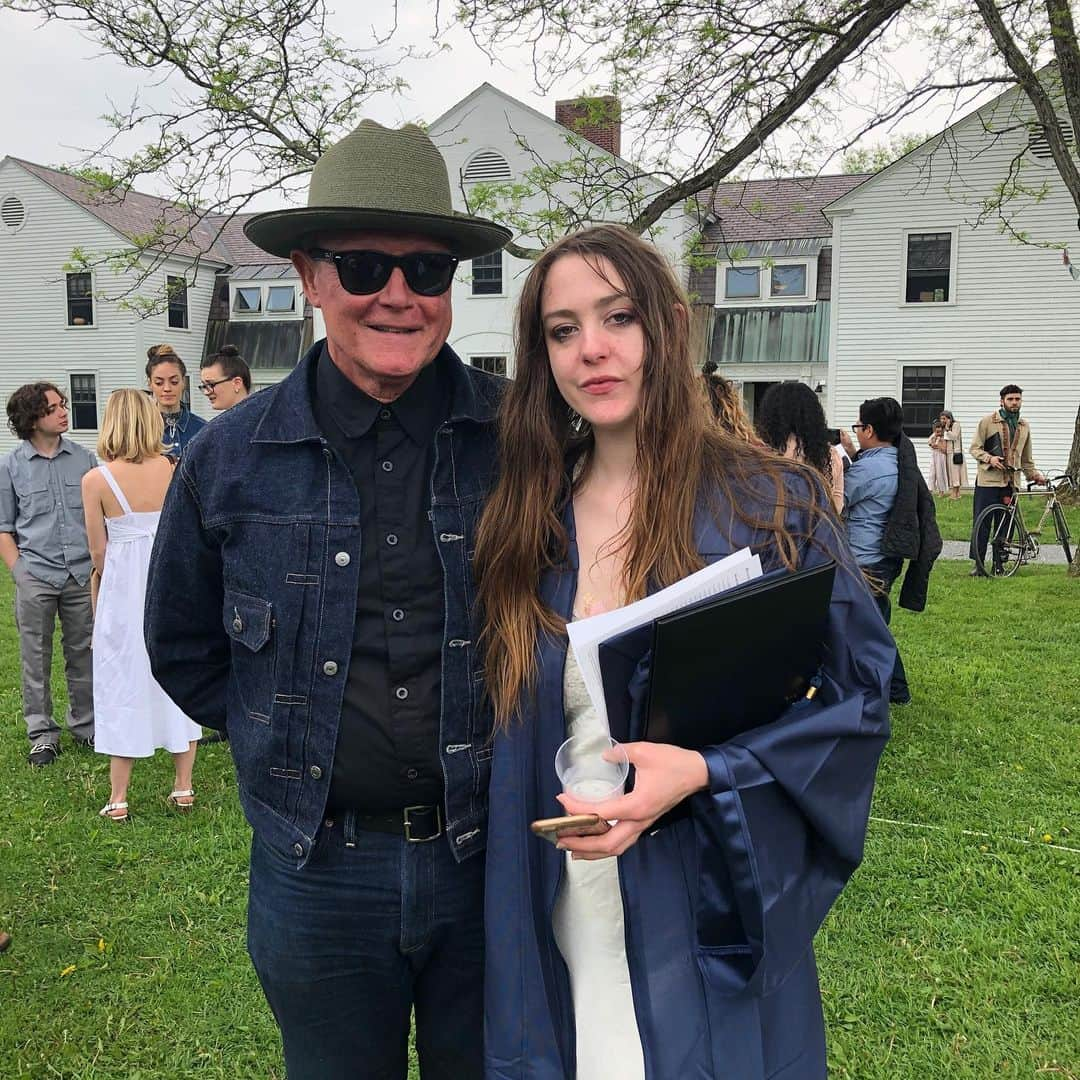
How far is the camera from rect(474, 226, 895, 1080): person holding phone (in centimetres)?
165

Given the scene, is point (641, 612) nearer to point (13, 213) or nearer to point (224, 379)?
point (224, 379)

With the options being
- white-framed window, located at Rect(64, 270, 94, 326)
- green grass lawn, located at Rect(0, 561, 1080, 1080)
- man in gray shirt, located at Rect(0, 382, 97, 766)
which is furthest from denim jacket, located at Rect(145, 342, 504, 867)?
white-framed window, located at Rect(64, 270, 94, 326)

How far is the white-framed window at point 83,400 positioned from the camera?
2834 cm

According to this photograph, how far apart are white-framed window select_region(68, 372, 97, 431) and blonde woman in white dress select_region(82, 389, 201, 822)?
1000 inches

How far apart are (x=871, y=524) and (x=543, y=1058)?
536 cm

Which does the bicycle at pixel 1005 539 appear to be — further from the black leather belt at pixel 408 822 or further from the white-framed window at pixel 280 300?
the white-framed window at pixel 280 300

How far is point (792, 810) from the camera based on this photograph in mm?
1665

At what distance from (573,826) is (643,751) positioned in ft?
0.57

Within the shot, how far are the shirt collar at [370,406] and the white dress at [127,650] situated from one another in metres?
3.67

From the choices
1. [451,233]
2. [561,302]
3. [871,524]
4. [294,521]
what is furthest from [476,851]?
[871,524]

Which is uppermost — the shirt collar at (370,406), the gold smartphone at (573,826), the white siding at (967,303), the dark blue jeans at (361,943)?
the white siding at (967,303)

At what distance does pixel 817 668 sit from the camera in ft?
5.82

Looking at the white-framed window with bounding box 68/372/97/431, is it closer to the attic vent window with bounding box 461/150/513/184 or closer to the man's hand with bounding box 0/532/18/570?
the attic vent window with bounding box 461/150/513/184

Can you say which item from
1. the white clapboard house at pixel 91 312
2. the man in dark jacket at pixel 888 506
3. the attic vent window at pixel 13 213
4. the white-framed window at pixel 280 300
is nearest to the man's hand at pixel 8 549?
the man in dark jacket at pixel 888 506
